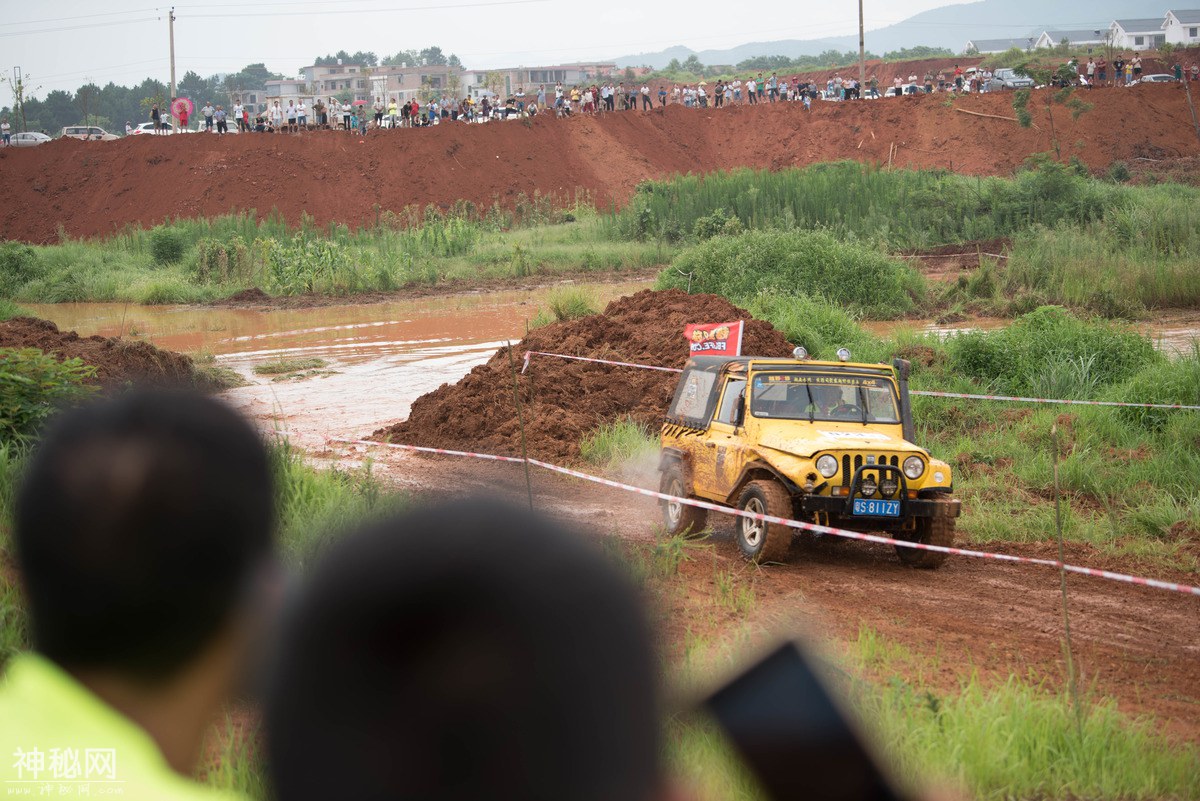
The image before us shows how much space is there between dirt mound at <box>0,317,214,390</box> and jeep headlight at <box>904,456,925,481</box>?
9.04 meters

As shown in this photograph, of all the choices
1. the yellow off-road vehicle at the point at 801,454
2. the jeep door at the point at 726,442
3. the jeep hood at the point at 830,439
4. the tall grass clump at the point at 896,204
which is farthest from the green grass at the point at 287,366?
the tall grass clump at the point at 896,204

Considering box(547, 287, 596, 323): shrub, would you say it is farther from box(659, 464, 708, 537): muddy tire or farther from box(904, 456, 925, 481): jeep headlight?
box(904, 456, 925, 481): jeep headlight

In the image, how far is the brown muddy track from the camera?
617 cm

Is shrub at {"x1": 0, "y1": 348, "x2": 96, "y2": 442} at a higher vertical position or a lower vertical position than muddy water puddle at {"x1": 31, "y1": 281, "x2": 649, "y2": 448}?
higher

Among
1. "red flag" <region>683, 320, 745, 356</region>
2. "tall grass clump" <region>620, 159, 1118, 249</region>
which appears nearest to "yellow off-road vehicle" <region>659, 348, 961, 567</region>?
"red flag" <region>683, 320, 745, 356</region>

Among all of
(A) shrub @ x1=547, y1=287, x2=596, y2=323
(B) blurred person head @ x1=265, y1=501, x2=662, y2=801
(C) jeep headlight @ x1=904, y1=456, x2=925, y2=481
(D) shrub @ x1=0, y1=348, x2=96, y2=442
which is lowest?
(C) jeep headlight @ x1=904, y1=456, x2=925, y2=481

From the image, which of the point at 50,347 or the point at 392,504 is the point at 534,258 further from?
the point at 392,504

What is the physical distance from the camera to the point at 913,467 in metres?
8.86

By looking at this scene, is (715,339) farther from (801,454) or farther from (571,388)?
(801,454)

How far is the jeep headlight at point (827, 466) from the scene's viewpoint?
877cm

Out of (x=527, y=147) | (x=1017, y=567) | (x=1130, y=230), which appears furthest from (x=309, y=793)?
(x=527, y=147)

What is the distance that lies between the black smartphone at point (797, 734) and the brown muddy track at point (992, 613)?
452 cm

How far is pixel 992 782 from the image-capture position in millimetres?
4273

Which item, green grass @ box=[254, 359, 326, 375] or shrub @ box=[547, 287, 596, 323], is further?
green grass @ box=[254, 359, 326, 375]
